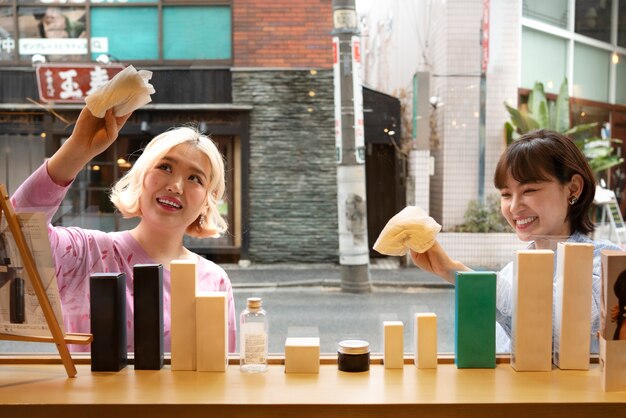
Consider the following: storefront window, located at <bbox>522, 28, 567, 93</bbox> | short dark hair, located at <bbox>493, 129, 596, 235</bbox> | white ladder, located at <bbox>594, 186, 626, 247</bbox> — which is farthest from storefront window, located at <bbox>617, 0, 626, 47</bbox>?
short dark hair, located at <bbox>493, 129, 596, 235</bbox>

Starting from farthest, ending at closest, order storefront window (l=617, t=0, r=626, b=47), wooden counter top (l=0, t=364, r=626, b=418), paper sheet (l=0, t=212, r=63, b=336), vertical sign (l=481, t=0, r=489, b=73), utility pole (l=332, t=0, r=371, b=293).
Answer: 1. vertical sign (l=481, t=0, r=489, b=73)
2. storefront window (l=617, t=0, r=626, b=47)
3. utility pole (l=332, t=0, r=371, b=293)
4. paper sheet (l=0, t=212, r=63, b=336)
5. wooden counter top (l=0, t=364, r=626, b=418)

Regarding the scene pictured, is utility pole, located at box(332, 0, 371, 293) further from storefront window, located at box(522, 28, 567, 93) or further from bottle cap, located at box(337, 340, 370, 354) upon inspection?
storefront window, located at box(522, 28, 567, 93)

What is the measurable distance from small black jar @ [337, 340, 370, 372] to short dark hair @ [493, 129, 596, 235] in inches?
19.8

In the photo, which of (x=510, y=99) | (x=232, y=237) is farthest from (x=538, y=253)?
(x=510, y=99)

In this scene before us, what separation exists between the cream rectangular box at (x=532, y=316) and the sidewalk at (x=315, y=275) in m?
0.87

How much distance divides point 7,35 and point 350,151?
4.59ft

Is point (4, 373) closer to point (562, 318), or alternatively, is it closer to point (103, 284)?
point (103, 284)

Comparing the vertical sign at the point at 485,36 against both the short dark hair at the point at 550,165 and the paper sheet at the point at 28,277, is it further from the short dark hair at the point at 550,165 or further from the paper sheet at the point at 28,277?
the paper sheet at the point at 28,277

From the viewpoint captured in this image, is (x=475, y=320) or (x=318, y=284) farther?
(x=318, y=284)

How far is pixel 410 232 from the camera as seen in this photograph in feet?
3.75

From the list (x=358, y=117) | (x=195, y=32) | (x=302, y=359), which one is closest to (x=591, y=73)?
(x=358, y=117)

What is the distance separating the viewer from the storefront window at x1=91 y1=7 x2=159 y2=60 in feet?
7.53

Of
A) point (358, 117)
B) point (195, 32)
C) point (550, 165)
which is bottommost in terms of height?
point (550, 165)

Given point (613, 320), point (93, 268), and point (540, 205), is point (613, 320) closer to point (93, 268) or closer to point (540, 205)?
point (540, 205)
